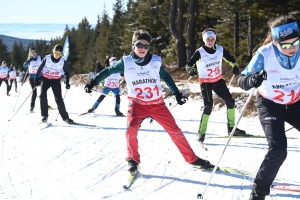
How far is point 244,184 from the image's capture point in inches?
175

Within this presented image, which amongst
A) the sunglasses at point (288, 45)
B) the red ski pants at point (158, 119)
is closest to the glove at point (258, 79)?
the sunglasses at point (288, 45)

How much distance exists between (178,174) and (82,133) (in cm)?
378

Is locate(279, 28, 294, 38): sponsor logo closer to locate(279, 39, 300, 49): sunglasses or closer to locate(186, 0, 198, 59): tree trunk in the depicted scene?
A: locate(279, 39, 300, 49): sunglasses

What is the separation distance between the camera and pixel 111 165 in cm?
544

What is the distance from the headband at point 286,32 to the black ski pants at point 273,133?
2.40 ft

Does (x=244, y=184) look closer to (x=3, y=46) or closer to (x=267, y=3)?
(x=267, y=3)

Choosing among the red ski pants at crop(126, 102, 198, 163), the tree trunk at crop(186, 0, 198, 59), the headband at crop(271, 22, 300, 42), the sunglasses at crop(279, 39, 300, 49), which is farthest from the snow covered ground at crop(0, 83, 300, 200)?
the tree trunk at crop(186, 0, 198, 59)

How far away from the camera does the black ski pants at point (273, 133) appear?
11.5 feet

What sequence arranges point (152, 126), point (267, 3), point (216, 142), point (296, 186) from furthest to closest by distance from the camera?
point (267, 3)
point (152, 126)
point (216, 142)
point (296, 186)

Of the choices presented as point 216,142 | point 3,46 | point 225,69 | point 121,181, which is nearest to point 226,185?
point 121,181

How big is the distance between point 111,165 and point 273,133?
9.20ft

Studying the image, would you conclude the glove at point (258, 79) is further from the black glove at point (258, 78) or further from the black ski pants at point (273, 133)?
the black ski pants at point (273, 133)

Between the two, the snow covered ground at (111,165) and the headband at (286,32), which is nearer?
the headband at (286,32)

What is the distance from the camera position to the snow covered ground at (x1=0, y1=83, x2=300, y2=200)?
14.0 feet
